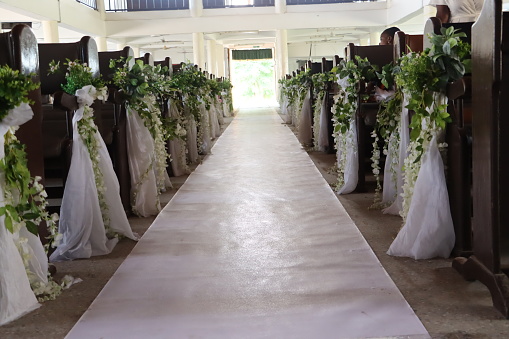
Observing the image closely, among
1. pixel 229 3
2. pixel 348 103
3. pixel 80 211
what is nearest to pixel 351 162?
pixel 348 103

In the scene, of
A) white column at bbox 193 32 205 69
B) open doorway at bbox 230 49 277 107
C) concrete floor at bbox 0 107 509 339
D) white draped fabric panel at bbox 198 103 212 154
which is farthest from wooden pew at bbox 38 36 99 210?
open doorway at bbox 230 49 277 107

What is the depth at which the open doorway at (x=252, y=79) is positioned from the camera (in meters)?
35.6

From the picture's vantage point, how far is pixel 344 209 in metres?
4.56

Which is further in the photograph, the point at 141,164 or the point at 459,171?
the point at 141,164

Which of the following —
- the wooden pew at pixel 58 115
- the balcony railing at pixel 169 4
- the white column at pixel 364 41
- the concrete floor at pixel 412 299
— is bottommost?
the concrete floor at pixel 412 299

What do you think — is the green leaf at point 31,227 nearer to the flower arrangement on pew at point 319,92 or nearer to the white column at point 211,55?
the flower arrangement on pew at point 319,92

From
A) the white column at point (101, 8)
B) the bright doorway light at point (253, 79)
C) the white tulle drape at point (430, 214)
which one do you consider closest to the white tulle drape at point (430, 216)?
the white tulle drape at point (430, 214)

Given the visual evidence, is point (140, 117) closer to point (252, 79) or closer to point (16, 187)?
point (16, 187)

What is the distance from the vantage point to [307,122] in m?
9.68

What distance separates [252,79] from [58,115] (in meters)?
31.5

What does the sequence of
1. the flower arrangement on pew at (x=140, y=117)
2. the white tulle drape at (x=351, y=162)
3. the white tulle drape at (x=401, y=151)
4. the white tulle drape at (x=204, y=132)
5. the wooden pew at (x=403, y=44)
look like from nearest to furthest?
the white tulle drape at (x=401, y=151)
the wooden pew at (x=403, y=44)
the flower arrangement on pew at (x=140, y=117)
the white tulle drape at (x=351, y=162)
the white tulle drape at (x=204, y=132)

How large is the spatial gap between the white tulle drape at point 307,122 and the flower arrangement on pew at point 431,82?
5.95m

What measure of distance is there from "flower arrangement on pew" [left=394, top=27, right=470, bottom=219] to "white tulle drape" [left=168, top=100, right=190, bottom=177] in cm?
355

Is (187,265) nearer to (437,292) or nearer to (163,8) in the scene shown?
(437,292)
